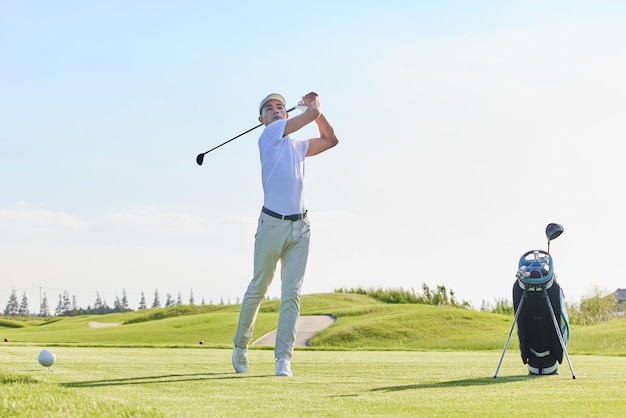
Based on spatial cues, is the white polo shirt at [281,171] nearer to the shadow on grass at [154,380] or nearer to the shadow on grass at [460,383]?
the shadow on grass at [154,380]

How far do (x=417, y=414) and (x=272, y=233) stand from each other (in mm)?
3585

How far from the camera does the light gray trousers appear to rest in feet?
26.7

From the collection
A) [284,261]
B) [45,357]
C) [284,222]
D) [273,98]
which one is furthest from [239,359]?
[273,98]

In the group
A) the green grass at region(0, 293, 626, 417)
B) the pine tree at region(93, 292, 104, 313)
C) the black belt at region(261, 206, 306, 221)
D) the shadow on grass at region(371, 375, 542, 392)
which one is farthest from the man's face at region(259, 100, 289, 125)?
the pine tree at region(93, 292, 104, 313)

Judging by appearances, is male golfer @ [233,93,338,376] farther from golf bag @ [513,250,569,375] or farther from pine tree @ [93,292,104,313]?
pine tree @ [93,292,104,313]

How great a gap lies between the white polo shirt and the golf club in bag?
7.71 feet

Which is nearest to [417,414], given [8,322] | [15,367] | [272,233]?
[272,233]

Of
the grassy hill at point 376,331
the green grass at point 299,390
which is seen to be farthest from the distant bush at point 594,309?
the green grass at point 299,390

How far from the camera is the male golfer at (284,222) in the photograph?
26.7ft

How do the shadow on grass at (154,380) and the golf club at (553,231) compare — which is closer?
the shadow on grass at (154,380)

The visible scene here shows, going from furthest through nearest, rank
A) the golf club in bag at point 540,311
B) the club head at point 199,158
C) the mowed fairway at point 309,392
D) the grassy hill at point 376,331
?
the grassy hill at point 376,331
the club head at point 199,158
the golf club in bag at point 540,311
the mowed fairway at point 309,392

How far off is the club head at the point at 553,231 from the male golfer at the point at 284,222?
8.14 ft

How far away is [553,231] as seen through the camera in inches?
329

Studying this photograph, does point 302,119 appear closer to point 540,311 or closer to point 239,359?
point 239,359
